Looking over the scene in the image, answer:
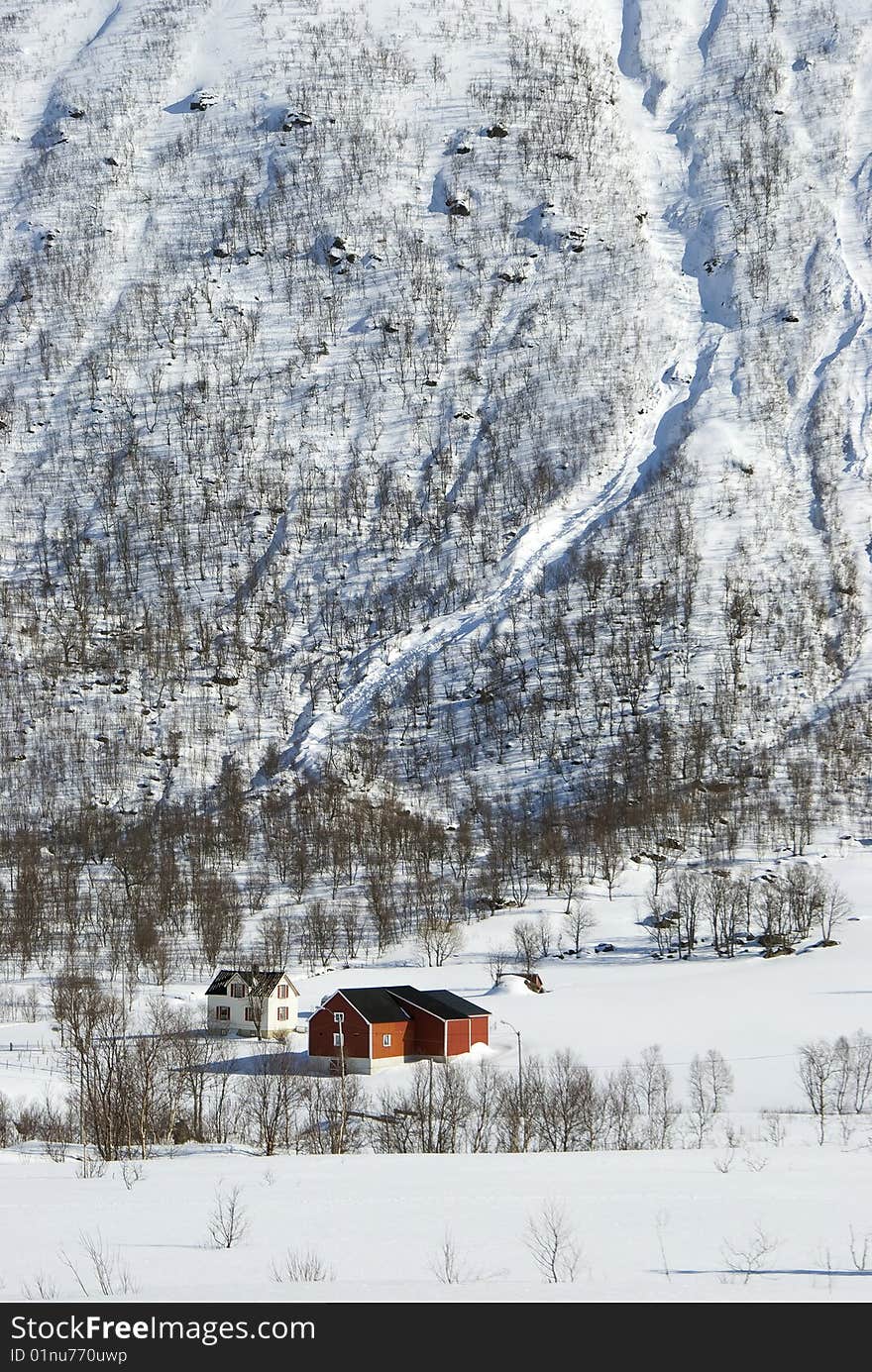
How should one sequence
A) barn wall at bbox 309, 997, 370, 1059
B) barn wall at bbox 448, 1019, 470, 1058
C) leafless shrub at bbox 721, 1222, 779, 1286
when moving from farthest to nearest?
1. barn wall at bbox 448, 1019, 470, 1058
2. barn wall at bbox 309, 997, 370, 1059
3. leafless shrub at bbox 721, 1222, 779, 1286

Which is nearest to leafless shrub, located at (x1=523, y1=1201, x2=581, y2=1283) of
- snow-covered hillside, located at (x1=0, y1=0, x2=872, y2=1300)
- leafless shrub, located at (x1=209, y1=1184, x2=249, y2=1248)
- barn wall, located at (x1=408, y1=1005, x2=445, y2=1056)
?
leafless shrub, located at (x1=209, y1=1184, x2=249, y2=1248)

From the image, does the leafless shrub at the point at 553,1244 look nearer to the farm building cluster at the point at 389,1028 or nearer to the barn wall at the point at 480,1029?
the farm building cluster at the point at 389,1028

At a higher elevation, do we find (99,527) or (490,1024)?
(99,527)

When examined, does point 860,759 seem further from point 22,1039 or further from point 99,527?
point 99,527

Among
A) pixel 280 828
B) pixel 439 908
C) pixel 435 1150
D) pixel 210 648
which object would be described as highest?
pixel 210 648

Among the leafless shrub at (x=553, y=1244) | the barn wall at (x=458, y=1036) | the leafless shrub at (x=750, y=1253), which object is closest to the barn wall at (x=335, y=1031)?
the barn wall at (x=458, y=1036)

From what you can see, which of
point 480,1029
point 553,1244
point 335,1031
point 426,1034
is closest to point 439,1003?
point 426,1034

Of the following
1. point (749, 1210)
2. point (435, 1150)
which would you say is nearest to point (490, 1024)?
point (435, 1150)

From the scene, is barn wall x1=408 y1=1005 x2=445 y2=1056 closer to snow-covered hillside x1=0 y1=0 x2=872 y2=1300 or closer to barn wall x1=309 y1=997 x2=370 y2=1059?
snow-covered hillside x1=0 y1=0 x2=872 y2=1300
